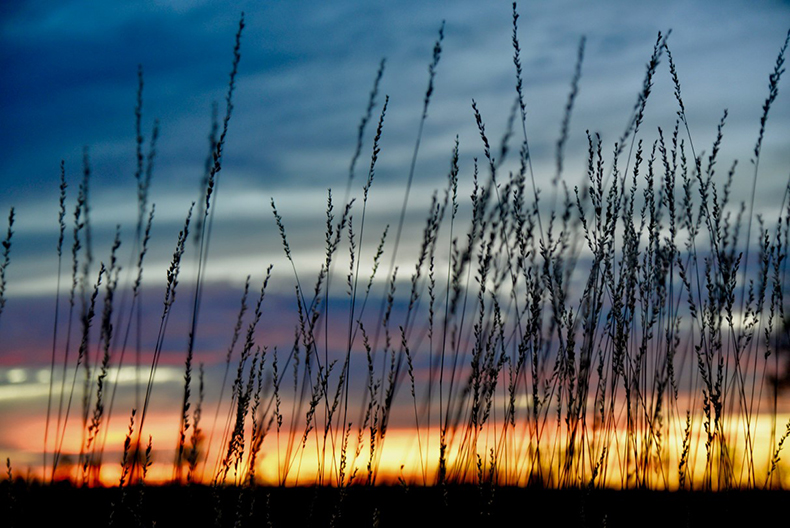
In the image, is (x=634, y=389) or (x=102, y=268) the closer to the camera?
(x=102, y=268)

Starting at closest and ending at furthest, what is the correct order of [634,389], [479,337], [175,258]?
[175,258] < [479,337] < [634,389]

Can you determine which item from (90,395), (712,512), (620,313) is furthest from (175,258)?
(712,512)

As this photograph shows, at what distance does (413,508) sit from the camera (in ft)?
8.57

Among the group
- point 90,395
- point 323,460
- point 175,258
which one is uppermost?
point 175,258

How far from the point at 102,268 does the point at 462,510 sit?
1.52 meters

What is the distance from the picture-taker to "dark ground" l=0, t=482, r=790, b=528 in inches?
97.3

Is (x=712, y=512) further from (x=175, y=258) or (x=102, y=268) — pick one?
(x=102, y=268)

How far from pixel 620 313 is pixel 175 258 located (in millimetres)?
1584

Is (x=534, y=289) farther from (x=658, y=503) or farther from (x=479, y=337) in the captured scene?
(x=658, y=503)

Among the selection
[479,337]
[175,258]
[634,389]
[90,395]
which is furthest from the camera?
[634,389]

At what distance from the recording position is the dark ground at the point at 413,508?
2.47 metres

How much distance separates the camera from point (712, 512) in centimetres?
262

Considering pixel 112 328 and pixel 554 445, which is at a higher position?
pixel 112 328

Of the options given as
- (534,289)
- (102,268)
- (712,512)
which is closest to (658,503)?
(712,512)
